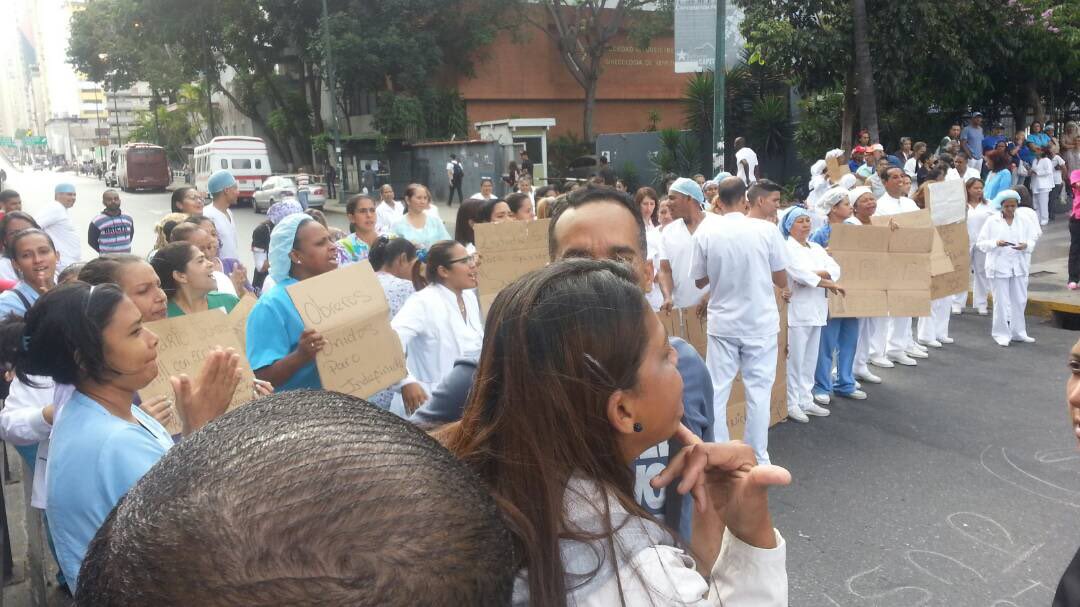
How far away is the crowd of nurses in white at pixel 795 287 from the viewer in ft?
16.2

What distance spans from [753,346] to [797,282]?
49.2 inches

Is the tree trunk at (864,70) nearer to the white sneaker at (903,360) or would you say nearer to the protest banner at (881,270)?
the white sneaker at (903,360)

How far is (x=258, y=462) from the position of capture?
2.06ft

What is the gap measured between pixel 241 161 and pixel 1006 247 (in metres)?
28.2

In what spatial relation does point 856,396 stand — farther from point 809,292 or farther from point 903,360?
point 903,360

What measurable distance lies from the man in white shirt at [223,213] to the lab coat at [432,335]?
3.48 metres

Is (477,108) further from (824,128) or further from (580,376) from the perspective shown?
(580,376)

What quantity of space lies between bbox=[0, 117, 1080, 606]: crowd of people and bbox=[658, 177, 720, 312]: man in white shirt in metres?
0.74

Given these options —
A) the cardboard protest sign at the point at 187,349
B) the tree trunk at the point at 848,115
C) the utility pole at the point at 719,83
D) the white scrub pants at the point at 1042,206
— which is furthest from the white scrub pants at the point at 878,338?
the tree trunk at the point at 848,115

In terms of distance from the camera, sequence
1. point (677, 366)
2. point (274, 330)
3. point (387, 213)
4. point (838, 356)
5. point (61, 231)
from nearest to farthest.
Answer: point (677, 366), point (274, 330), point (838, 356), point (61, 231), point (387, 213)

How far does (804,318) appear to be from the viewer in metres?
6.04

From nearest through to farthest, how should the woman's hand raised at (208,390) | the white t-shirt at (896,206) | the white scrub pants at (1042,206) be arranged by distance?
1. the woman's hand raised at (208,390)
2. the white t-shirt at (896,206)
3. the white scrub pants at (1042,206)

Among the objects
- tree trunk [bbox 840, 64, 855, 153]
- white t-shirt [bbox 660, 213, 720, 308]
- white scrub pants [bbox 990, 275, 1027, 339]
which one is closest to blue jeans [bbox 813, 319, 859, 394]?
white t-shirt [bbox 660, 213, 720, 308]

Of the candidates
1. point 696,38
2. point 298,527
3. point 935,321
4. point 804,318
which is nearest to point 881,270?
point 804,318
